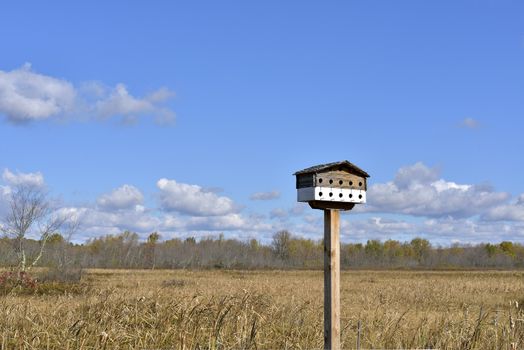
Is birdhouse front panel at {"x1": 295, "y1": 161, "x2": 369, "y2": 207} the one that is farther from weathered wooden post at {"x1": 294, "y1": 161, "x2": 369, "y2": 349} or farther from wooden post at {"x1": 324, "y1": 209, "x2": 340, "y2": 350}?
wooden post at {"x1": 324, "y1": 209, "x2": 340, "y2": 350}

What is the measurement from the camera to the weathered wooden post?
20.2 ft

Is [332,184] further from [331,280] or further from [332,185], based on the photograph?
[331,280]

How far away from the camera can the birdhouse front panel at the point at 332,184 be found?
20.6ft

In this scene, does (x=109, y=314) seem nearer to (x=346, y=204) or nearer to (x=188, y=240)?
(x=346, y=204)

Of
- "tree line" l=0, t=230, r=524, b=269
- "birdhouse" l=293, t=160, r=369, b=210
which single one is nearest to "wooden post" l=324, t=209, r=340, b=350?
"birdhouse" l=293, t=160, r=369, b=210

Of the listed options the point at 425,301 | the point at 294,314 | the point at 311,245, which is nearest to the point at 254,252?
the point at 311,245

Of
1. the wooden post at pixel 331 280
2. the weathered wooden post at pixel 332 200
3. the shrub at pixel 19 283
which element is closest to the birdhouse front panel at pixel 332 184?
the weathered wooden post at pixel 332 200

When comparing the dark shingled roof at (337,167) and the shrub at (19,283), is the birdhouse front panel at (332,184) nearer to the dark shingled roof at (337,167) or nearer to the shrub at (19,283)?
the dark shingled roof at (337,167)

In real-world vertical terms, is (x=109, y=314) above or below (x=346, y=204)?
below

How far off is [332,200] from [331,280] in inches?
31.8

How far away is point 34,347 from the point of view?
7000mm

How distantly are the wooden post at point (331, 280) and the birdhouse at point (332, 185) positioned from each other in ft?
0.47

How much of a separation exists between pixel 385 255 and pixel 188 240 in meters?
32.6

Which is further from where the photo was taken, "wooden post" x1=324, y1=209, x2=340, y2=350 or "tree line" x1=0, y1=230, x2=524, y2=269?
Result: "tree line" x1=0, y1=230, x2=524, y2=269
